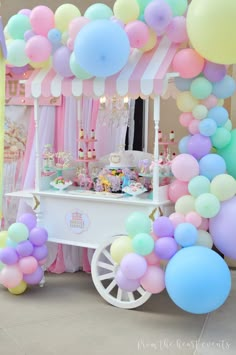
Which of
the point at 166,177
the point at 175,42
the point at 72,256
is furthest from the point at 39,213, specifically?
the point at 175,42

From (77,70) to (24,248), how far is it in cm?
137

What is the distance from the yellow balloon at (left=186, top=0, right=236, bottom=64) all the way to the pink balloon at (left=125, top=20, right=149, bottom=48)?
1.01 feet

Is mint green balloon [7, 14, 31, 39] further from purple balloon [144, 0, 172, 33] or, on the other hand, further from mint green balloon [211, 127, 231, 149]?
mint green balloon [211, 127, 231, 149]

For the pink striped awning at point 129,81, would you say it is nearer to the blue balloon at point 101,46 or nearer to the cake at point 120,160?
the blue balloon at point 101,46

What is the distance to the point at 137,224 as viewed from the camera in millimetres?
3271

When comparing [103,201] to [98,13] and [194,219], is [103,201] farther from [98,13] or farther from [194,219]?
[98,13]

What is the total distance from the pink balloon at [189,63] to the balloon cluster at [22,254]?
1.59 meters

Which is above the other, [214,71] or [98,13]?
[98,13]

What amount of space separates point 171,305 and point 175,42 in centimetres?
190

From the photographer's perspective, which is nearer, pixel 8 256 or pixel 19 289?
pixel 8 256

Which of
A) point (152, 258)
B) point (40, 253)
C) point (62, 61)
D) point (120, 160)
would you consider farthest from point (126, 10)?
Result: point (40, 253)

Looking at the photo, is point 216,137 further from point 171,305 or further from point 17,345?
point 17,345

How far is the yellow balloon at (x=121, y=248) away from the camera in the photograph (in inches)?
129

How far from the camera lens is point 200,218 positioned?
3250 mm
